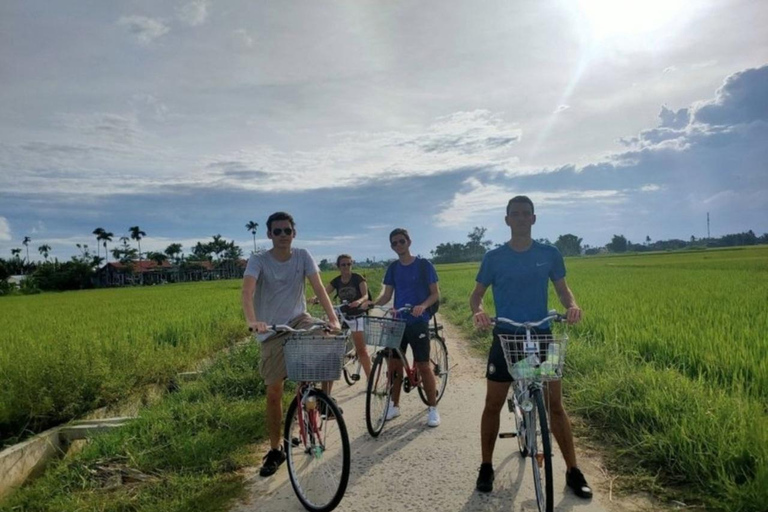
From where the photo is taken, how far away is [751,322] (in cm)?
806

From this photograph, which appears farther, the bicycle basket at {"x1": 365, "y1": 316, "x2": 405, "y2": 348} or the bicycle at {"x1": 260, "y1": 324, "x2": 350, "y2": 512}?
the bicycle basket at {"x1": 365, "y1": 316, "x2": 405, "y2": 348}

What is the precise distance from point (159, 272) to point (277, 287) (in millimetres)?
97997

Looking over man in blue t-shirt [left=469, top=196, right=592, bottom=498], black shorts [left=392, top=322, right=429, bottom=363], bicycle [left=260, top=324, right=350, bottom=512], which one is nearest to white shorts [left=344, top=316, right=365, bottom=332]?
black shorts [left=392, top=322, right=429, bottom=363]

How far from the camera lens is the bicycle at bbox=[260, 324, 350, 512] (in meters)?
3.35

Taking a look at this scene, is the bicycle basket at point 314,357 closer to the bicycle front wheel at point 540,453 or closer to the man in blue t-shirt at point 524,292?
the man in blue t-shirt at point 524,292

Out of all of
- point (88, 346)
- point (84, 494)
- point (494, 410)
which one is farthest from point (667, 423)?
point (88, 346)

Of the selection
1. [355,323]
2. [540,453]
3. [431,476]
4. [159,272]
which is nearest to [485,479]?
[431,476]

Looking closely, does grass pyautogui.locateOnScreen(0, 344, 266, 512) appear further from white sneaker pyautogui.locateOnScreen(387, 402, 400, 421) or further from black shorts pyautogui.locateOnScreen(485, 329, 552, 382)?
black shorts pyautogui.locateOnScreen(485, 329, 552, 382)

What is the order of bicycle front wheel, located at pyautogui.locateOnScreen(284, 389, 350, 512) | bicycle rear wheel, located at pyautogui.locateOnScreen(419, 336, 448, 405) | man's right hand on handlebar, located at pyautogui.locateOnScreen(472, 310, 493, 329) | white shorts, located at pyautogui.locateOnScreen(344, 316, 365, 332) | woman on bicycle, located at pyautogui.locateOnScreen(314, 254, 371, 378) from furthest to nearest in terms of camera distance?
1. woman on bicycle, located at pyautogui.locateOnScreen(314, 254, 371, 378)
2. white shorts, located at pyautogui.locateOnScreen(344, 316, 365, 332)
3. bicycle rear wheel, located at pyautogui.locateOnScreen(419, 336, 448, 405)
4. bicycle front wheel, located at pyautogui.locateOnScreen(284, 389, 350, 512)
5. man's right hand on handlebar, located at pyautogui.locateOnScreen(472, 310, 493, 329)

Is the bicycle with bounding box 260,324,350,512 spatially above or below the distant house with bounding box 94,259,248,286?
below

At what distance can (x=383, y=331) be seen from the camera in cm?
468

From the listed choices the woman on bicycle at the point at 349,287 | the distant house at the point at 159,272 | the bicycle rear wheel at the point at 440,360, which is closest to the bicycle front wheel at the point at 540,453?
the bicycle rear wheel at the point at 440,360

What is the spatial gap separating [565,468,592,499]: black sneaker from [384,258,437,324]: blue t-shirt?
80.0 inches

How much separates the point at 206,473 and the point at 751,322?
8.52 m
